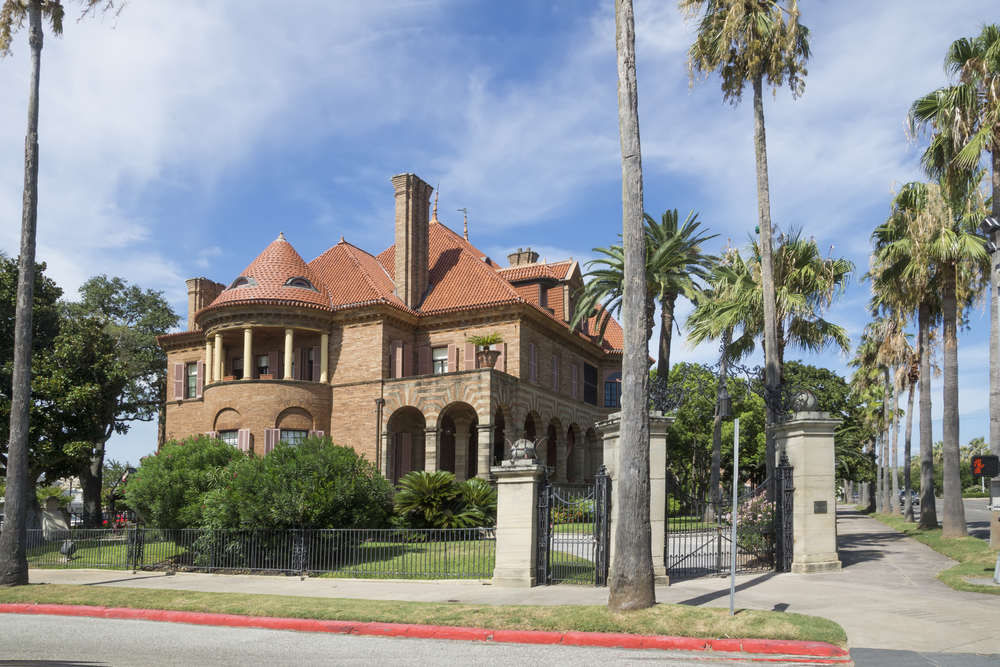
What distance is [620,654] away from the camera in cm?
934

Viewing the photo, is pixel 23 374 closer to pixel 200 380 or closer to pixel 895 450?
pixel 200 380

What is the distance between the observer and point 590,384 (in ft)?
143

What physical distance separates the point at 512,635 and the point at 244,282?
93.3 ft

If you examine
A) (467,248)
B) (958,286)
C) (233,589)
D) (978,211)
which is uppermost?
(467,248)

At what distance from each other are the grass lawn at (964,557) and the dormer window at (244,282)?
27.6 meters

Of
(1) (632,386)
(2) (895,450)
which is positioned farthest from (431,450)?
(2) (895,450)

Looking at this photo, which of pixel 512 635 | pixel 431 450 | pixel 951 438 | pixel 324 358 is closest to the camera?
pixel 512 635

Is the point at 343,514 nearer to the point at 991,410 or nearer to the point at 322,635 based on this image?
the point at 322,635

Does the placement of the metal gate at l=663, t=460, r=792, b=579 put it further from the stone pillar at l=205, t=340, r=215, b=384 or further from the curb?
the stone pillar at l=205, t=340, r=215, b=384

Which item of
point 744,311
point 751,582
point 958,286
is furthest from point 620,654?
point 958,286

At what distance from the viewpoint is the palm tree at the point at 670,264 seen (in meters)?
26.0

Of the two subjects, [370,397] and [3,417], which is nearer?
[3,417]

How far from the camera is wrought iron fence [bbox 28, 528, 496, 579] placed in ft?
60.8

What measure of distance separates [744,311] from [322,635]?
16172 millimetres
